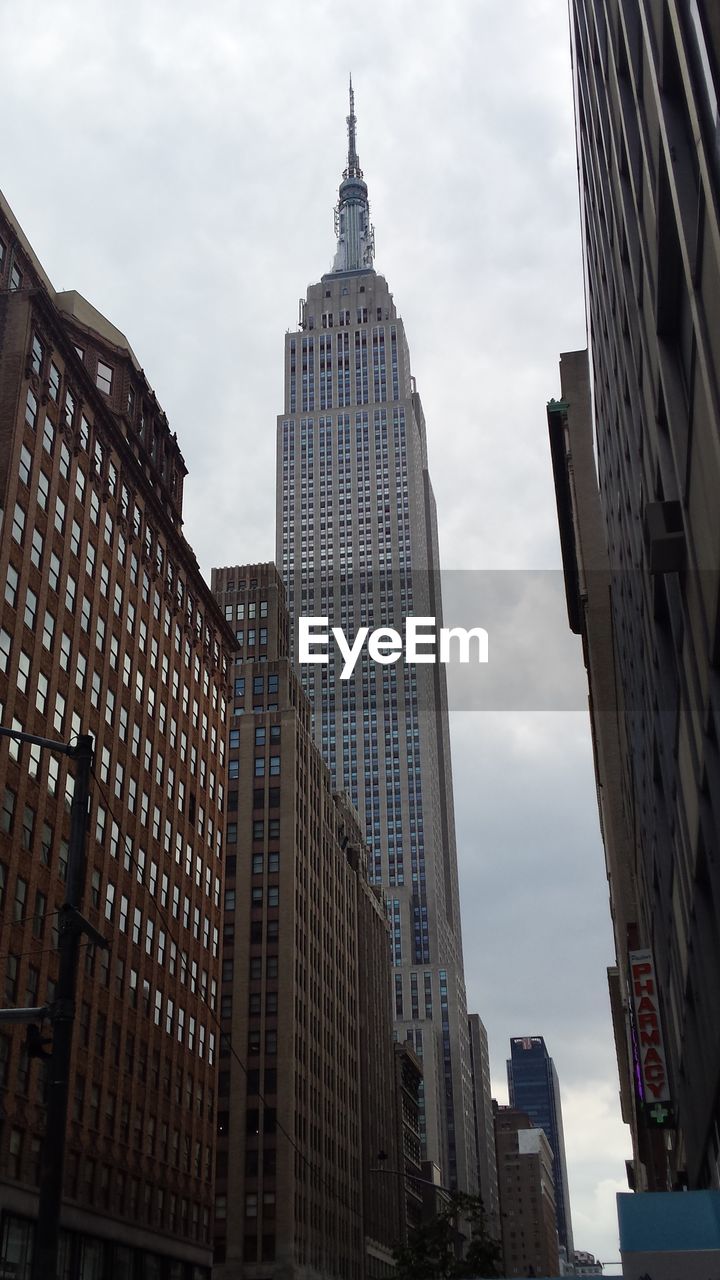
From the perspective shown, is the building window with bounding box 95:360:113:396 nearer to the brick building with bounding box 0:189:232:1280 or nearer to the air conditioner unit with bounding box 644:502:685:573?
the brick building with bounding box 0:189:232:1280

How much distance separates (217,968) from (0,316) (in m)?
44.4

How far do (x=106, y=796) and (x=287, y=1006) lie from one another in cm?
4647

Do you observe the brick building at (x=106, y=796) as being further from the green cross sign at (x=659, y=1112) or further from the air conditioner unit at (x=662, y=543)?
the air conditioner unit at (x=662, y=543)

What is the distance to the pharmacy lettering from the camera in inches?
1490

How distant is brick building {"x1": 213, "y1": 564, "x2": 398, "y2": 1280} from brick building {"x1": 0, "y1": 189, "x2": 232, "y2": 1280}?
905 inches

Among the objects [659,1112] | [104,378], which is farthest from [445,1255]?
[104,378]

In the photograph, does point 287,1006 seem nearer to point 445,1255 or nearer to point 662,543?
point 445,1255

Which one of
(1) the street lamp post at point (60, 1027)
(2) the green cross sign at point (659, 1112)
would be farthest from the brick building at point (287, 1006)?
(1) the street lamp post at point (60, 1027)

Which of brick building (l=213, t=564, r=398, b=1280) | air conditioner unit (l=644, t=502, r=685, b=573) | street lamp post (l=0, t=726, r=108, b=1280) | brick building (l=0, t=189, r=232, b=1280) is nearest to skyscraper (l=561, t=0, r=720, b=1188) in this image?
air conditioner unit (l=644, t=502, r=685, b=573)

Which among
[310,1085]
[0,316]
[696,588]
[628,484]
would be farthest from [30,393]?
[310,1085]

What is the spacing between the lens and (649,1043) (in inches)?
1538

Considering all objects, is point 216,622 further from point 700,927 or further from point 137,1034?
point 700,927

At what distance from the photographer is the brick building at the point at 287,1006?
96.4m

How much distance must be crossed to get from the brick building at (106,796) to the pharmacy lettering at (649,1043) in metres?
25.3
